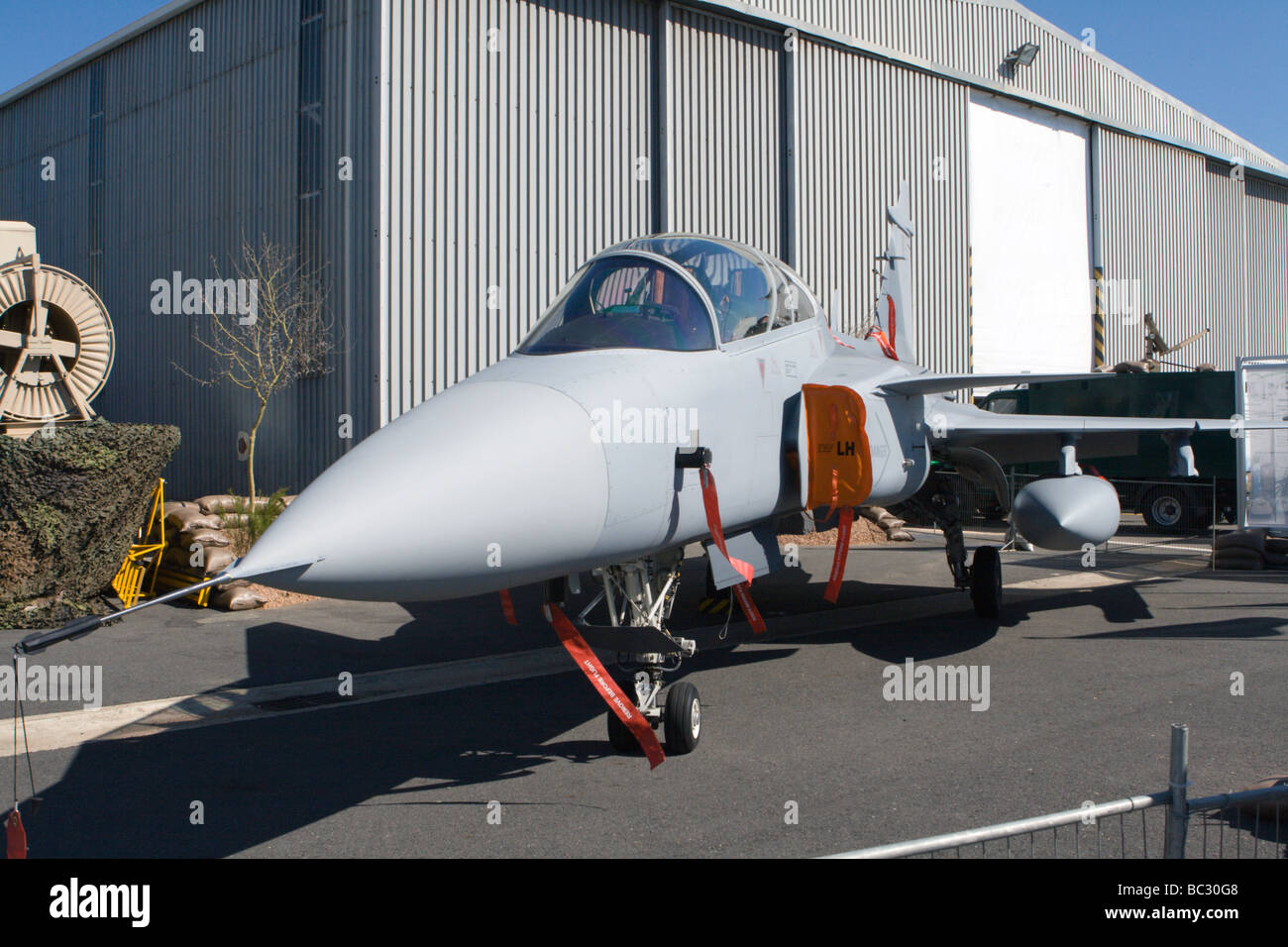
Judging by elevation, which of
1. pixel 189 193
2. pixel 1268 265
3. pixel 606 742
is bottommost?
pixel 606 742

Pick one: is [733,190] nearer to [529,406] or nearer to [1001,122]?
[1001,122]

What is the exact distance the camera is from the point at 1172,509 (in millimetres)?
19641

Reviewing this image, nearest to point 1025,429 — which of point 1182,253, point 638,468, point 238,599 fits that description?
point 638,468

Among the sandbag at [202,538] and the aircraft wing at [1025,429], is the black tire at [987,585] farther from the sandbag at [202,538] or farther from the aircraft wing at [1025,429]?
the sandbag at [202,538]

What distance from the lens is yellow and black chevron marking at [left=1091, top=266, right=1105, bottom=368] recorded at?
26.4 meters

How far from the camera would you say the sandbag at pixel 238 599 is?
11578 mm

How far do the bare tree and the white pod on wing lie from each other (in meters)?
10.8

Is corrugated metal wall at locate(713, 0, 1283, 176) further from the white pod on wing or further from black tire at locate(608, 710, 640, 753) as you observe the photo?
black tire at locate(608, 710, 640, 753)

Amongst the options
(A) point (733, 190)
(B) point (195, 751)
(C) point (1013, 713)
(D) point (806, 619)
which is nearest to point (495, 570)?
(B) point (195, 751)

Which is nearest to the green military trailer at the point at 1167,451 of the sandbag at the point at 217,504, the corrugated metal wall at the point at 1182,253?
the corrugated metal wall at the point at 1182,253

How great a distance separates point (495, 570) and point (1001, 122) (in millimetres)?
24401

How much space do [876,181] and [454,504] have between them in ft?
65.8

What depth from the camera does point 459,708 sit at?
23.5ft

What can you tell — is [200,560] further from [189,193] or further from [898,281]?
[189,193]
